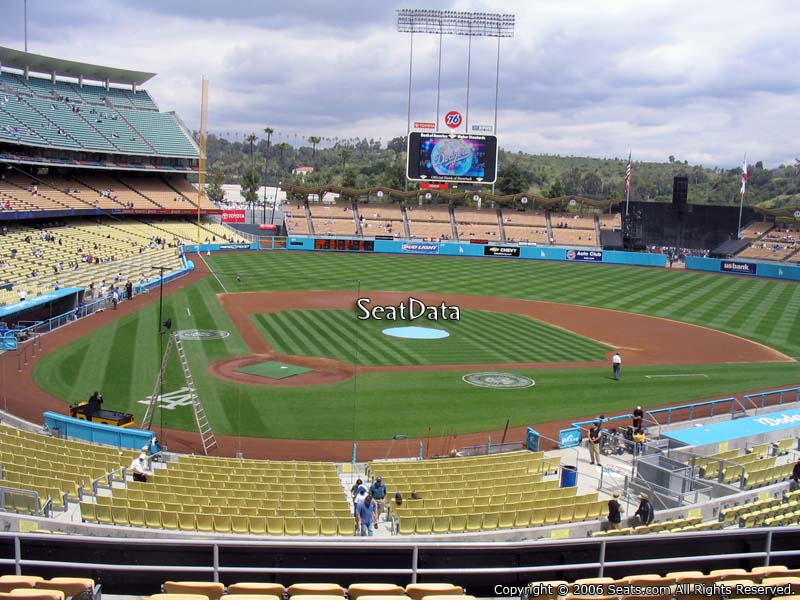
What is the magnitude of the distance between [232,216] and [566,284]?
5212 cm

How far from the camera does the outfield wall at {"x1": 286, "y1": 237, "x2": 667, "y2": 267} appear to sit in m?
85.9

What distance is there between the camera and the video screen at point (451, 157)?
8325 cm

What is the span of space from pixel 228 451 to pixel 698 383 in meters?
22.0

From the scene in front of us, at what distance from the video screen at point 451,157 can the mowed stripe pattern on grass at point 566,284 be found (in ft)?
35.4

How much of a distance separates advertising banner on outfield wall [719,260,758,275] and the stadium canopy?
75373mm

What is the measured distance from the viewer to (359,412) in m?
26.1

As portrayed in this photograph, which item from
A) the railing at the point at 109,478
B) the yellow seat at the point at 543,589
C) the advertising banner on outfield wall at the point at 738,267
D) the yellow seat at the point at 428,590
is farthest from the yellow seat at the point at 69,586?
the advertising banner on outfield wall at the point at 738,267

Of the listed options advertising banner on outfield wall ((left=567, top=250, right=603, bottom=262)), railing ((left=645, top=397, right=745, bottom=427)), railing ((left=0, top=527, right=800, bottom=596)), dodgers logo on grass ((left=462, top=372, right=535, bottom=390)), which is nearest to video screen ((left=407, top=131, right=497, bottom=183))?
advertising banner on outfield wall ((left=567, top=250, right=603, bottom=262))

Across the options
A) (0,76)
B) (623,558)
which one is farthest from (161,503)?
(0,76)

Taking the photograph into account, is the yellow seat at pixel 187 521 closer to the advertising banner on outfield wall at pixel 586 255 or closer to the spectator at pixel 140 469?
the spectator at pixel 140 469

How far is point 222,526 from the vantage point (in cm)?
1309

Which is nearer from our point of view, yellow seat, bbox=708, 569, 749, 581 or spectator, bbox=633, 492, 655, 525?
yellow seat, bbox=708, 569, 749, 581

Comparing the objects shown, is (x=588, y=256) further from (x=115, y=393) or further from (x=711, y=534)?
(x=711, y=534)

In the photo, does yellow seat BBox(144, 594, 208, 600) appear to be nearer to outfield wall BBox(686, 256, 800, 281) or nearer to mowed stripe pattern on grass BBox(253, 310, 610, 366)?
mowed stripe pattern on grass BBox(253, 310, 610, 366)
